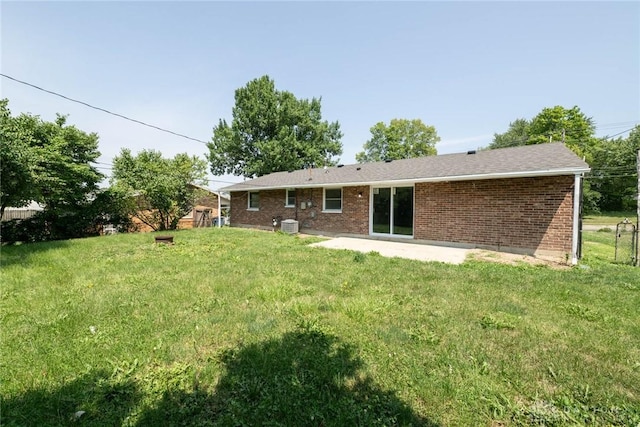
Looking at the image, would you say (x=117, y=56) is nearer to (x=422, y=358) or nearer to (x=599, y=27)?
(x=422, y=358)

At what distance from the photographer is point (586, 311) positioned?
3.70 metres

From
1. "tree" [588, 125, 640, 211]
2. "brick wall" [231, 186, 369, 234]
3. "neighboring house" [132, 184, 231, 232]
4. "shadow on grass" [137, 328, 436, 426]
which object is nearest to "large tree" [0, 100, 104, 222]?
"neighboring house" [132, 184, 231, 232]

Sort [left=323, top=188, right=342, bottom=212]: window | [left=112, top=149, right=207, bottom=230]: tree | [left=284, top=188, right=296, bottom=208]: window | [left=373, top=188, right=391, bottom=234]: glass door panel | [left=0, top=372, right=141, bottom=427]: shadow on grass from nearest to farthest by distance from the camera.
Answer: [left=0, top=372, right=141, bottom=427]: shadow on grass, [left=373, top=188, right=391, bottom=234]: glass door panel, [left=323, top=188, right=342, bottom=212]: window, [left=112, top=149, right=207, bottom=230]: tree, [left=284, top=188, right=296, bottom=208]: window

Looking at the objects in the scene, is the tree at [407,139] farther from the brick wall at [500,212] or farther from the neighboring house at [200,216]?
the brick wall at [500,212]

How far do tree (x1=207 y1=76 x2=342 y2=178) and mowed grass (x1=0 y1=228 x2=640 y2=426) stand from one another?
922 inches

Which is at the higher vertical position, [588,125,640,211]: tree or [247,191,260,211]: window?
[588,125,640,211]: tree

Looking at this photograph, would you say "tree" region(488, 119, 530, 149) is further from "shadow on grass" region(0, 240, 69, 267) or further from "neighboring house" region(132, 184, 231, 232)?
"shadow on grass" region(0, 240, 69, 267)

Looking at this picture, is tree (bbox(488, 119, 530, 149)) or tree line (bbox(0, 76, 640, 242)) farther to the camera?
tree (bbox(488, 119, 530, 149))

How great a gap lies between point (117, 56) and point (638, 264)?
625 inches

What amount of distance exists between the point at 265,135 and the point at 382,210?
21278 mm

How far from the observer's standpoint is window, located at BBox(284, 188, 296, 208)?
14233 mm

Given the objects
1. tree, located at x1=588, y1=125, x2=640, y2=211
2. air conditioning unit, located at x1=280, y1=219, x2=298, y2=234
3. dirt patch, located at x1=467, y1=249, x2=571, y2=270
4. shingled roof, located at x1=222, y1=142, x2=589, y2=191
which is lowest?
dirt patch, located at x1=467, y1=249, x2=571, y2=270

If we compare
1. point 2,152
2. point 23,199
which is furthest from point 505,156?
point 23,199

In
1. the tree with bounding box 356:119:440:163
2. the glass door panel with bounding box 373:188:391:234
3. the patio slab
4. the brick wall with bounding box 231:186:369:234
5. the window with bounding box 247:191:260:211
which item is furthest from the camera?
the tree with bounding box 356:119:440:163
